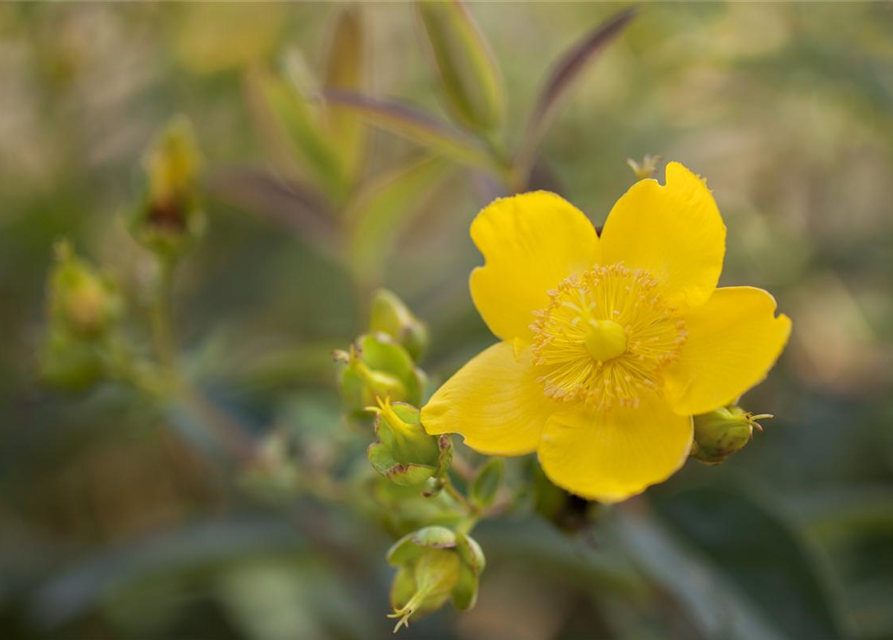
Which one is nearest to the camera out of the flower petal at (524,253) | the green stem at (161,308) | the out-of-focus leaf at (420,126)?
the flower petal at (524,253)

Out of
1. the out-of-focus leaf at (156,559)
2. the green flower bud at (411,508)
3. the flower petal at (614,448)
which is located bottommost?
the out-of-focus leaf at (156,559)

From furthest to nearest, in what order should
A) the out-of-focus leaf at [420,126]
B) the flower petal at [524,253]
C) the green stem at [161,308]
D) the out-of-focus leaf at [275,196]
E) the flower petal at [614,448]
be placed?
the out-of-focus leaf at [275,196]
the green stem at [161,308]
the out-of-focus leaf at [420,126]
the flower petal at [524,253]
the flower petal at [614,448]

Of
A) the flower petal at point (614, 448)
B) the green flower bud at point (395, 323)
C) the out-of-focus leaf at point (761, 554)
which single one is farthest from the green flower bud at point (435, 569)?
the out-of-focus leaf at point (761, 554)

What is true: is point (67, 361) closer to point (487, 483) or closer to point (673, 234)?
point (487, 483)

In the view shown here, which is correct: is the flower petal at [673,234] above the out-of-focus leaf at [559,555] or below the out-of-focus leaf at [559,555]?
above

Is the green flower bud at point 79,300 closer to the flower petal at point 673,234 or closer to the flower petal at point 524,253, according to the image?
the flower petal at point 524,253

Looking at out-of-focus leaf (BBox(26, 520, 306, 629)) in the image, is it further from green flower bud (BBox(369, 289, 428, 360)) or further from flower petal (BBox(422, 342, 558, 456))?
flower petal (BBox(422, 342, 558, 456))
